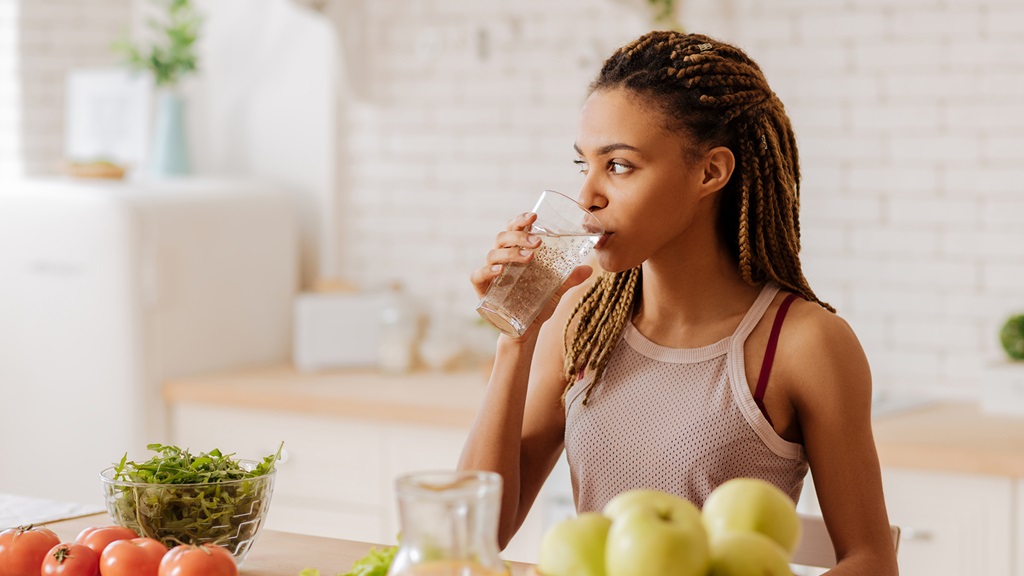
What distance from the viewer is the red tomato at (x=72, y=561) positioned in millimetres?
1407

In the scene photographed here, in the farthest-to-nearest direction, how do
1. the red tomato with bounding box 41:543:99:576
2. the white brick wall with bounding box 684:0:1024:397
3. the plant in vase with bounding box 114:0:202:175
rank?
the plant in vase with bounding box 114:0:202:175 < the white brick wall with bounding box 684:0:1024:397 < the red tomato with bounding box 41:543:99:576

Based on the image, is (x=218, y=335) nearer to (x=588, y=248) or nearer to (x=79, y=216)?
(x=79, y=216)

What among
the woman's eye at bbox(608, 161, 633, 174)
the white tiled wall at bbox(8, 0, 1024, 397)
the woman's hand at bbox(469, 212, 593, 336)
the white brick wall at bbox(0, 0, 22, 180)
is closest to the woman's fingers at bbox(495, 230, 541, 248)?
the woman's hand at bbox(469, 212, 593, 336)

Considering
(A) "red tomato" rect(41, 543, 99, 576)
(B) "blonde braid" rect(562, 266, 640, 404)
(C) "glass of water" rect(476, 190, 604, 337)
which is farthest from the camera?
(B) "blonde braid" rect(562, 266, 640, 404)

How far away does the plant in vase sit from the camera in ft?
13.5

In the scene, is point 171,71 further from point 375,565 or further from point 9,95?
point 375,565

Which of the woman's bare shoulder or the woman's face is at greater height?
the woman's face

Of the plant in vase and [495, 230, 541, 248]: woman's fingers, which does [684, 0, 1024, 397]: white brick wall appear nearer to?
the plant in vase

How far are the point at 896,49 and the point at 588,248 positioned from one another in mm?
1965

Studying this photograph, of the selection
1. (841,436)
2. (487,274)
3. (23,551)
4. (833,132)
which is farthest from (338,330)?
(23,551)

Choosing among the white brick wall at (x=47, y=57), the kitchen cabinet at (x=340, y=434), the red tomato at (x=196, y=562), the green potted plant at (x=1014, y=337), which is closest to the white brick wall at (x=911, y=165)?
the green potted plant at (x=1014, y=337)

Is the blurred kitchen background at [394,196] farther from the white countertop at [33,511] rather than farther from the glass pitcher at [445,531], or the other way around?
the glass pitcher at [445,531]

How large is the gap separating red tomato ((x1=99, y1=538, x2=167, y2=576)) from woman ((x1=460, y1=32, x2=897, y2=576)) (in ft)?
1.89

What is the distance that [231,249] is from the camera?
3.93 meters
